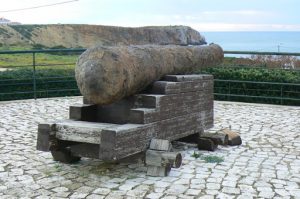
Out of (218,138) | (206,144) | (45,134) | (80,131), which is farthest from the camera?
(218,138)

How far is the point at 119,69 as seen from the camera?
5.49 meters

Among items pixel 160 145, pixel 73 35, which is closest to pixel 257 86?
pixel 160 145

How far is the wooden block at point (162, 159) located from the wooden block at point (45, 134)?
3.81ft

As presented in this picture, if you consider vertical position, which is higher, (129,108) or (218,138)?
(129,108)

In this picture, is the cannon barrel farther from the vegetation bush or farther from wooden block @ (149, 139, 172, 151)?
the vegetation bush

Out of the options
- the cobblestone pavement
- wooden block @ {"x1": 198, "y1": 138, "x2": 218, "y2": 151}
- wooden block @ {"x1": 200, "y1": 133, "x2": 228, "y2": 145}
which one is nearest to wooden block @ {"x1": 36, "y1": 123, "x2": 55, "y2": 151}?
the cobblestone pavement

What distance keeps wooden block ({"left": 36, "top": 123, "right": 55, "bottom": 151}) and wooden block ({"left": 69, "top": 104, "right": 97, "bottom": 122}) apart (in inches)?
19.1

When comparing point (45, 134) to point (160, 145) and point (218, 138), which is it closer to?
point (160, 145)

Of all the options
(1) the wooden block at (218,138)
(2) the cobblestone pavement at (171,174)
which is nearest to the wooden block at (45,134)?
(2) the cobblestone pavement at (171,174)

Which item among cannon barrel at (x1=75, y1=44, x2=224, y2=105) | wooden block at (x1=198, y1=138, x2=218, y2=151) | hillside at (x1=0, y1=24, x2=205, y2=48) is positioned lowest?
wooden block at (x1=198, y1=138, x2=218, y2=151)

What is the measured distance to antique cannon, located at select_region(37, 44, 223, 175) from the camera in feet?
17.6

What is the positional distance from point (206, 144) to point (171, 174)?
4.57 feet

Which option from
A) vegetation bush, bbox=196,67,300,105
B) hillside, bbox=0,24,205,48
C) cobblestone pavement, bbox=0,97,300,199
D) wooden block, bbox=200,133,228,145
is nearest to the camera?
cobblestone pavement, bbox=0,97,300,199

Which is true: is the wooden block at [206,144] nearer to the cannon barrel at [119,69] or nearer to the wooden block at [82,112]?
the cannon barrel at [119,69]
